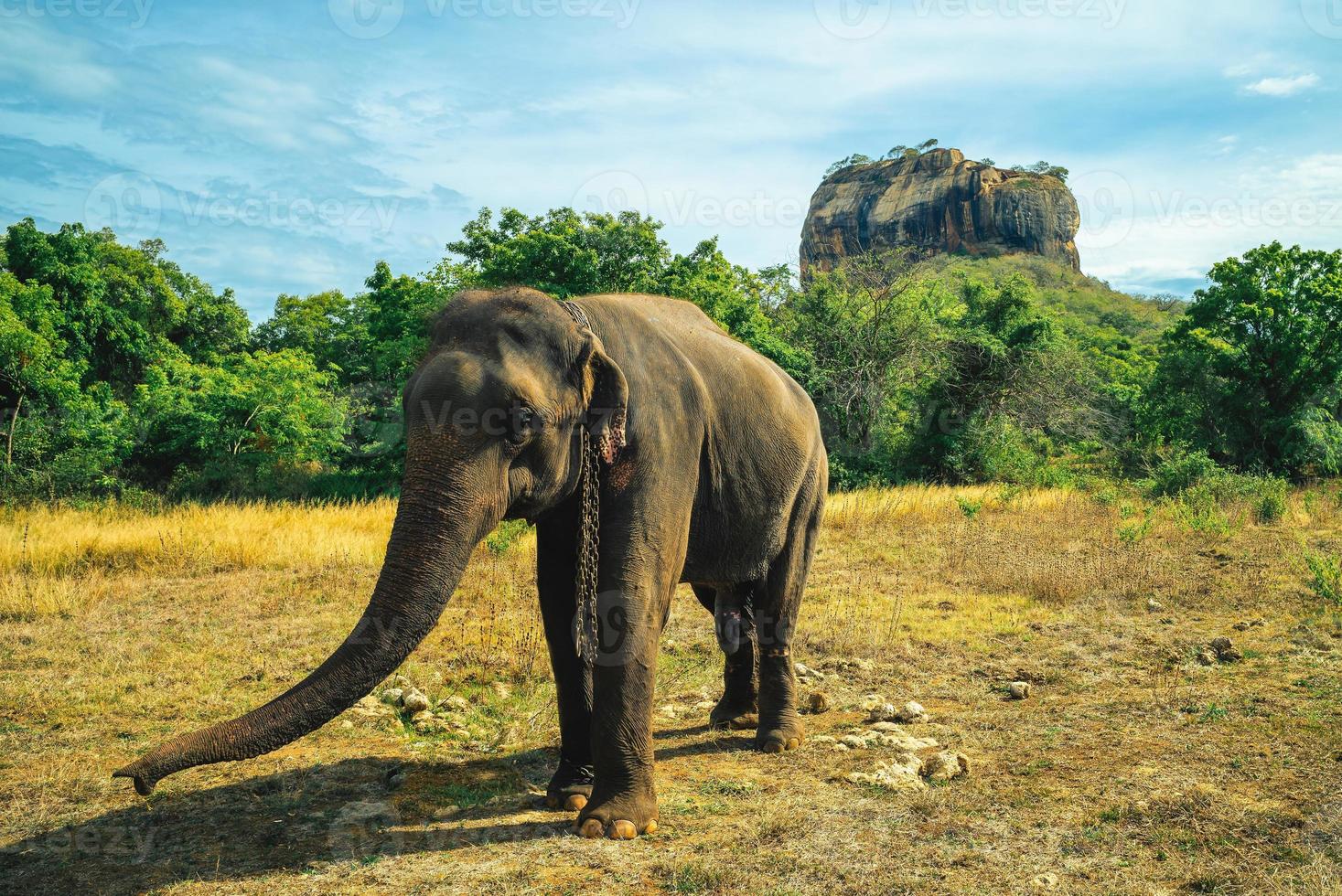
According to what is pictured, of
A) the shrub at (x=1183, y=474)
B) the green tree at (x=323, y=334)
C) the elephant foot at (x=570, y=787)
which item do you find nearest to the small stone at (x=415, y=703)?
the elephant foot at (x=570, y=787)

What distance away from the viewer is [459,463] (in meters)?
4.18

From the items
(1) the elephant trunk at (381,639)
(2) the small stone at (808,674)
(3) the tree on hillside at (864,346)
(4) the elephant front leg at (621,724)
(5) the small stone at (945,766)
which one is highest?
(3) the tree on hillside at (864,346)

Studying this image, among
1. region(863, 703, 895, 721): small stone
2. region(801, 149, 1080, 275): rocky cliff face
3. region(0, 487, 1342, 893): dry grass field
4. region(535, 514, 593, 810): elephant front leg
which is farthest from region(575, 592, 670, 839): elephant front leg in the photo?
region(801, 149, 1080, 275): rocky cliff face

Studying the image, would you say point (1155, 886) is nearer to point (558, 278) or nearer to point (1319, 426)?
point (558, 278)

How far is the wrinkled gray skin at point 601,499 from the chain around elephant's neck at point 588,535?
5cm

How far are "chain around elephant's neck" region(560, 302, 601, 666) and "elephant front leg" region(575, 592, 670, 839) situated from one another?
0.08m

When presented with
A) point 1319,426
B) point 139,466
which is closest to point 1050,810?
point 1319,426

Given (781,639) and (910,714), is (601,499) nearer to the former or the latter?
(781,639)

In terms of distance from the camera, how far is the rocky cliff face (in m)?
105

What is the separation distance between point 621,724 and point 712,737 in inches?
94.0

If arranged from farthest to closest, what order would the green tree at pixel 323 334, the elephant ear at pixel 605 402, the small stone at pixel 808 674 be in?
the green tree at pixel 323 334
the small stone at pixel 808 674
the elephant ear at pixel 605 402

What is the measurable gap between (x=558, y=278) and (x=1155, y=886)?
65.5 ft

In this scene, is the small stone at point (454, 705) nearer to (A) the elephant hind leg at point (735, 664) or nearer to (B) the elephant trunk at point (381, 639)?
(A) the elephant hind leg at point (735, 664)

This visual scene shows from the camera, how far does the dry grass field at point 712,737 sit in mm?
4469
